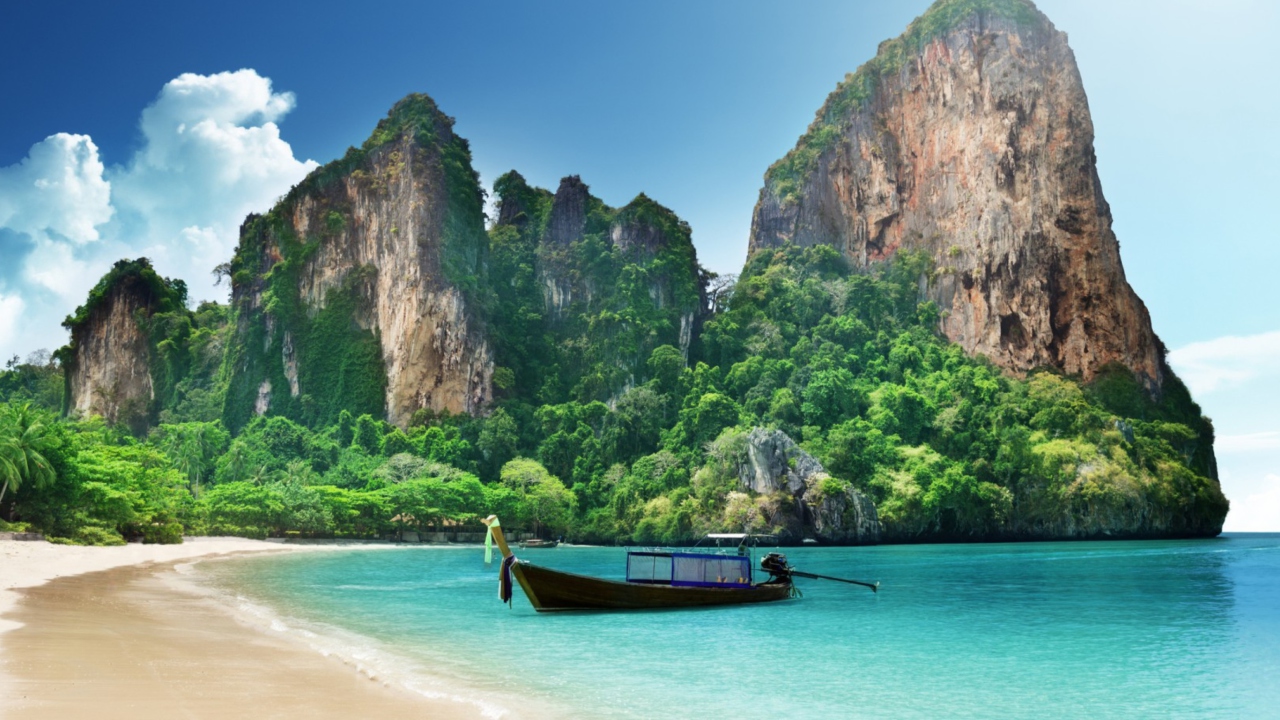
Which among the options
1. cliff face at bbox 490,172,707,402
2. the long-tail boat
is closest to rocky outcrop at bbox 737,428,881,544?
cliff face at bbox 490,172,707,402

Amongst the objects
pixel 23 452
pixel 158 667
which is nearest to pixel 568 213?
pixel 23 452

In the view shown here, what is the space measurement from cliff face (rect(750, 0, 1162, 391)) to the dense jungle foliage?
166 inches

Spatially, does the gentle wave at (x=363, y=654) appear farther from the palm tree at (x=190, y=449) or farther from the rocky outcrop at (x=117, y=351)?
the rocky outcrop at (x=117, y=351)

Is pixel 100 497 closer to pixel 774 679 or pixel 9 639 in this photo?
pixel 9 639

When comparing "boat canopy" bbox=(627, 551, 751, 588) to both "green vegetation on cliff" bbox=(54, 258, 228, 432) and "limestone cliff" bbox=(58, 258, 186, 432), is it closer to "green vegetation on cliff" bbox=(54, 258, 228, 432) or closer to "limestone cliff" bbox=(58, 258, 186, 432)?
"green vegetation on cliff" bbox=(54, 258, 228, 432)

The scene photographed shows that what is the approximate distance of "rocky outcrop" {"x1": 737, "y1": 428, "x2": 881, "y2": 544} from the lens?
60500 mm

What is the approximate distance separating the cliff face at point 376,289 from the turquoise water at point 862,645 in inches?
2220

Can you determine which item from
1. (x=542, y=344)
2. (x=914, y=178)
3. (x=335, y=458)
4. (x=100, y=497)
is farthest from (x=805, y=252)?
(x=100, y=497)

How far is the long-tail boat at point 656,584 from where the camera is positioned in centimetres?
2048

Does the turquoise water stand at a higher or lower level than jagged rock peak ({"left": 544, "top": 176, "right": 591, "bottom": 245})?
lower

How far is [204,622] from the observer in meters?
16.7

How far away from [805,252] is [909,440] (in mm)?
32285

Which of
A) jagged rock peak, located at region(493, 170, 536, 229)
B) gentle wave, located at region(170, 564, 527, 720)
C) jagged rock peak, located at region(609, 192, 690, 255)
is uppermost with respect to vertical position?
jagged rock peak, located at region(493, 170, 536, 229)

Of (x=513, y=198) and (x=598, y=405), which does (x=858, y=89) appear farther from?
(x=598, y=405)
